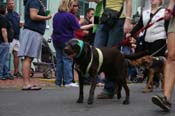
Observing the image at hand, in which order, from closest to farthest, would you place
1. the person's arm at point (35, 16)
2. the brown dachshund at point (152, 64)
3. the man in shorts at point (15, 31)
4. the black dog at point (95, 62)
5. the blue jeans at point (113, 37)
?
1. the black dog at point (95, 62)
2. the blue jeans at point (113, 37)
3. the person's arm at point (35, 16)
4. the brown dachshund at point (152, 64)
5. the man in shorts at point (15, 31)

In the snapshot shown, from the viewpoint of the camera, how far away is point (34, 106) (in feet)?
25.1

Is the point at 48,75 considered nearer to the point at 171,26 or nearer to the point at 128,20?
the point at 128,20

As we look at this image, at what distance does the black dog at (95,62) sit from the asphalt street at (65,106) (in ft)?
0.84

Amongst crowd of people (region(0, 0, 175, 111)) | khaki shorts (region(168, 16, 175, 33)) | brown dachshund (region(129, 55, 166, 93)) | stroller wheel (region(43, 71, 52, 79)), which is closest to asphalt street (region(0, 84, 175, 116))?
crowd of people (region(0, 0, 175, 111))

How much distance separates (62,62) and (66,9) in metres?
1.18

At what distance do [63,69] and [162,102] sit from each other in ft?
18.2

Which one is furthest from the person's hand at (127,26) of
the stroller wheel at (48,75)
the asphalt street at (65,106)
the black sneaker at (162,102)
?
the stroller wheel at (48,75)

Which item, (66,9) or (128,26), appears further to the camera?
(66,9)

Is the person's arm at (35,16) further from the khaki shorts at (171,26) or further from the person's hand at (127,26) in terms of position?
the khaki shorts at (171,26)

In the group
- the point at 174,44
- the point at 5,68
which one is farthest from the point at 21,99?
the point at 5,68

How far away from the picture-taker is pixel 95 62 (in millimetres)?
7727

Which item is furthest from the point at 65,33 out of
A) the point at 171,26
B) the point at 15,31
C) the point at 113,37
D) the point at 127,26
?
the point at 171,26

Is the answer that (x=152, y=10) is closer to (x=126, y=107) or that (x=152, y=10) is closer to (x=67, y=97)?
(x=67, y=97)

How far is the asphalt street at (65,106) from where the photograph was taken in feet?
22.8
